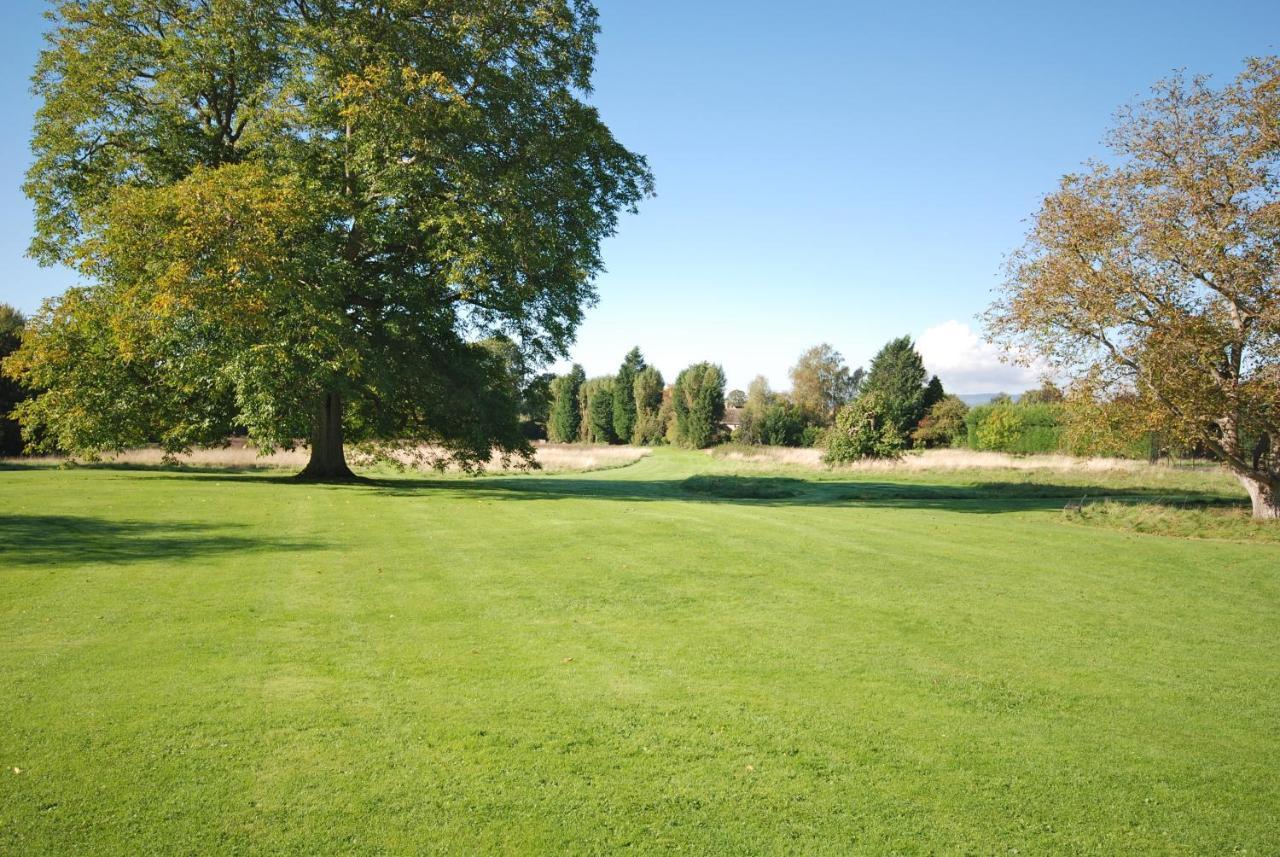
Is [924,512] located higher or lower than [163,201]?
lower

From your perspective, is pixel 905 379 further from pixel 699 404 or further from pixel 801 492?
pixel 801 492

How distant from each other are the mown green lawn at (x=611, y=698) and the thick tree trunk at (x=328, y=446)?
40.4 feet

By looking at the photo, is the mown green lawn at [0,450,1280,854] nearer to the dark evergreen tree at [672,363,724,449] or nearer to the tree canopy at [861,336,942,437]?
the tree canopy at [861,336,942,437]

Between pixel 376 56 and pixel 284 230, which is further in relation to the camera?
pixel 376 56

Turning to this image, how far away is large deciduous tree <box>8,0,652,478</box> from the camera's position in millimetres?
21016

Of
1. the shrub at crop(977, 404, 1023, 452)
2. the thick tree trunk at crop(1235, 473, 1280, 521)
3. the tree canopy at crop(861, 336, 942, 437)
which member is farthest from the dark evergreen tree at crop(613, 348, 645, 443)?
the thick tree trunk at crop(1235, 473, 1280, 521)

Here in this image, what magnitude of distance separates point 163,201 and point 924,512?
22149 millimetres

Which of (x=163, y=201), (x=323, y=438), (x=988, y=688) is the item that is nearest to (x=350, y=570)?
(x=988, y=688)

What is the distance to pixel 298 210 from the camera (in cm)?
2130

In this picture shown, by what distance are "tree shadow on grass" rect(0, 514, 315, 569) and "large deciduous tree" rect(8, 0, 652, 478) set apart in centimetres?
685

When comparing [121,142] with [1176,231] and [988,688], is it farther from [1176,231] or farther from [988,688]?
[1176,231]

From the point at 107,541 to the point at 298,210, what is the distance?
1162 centimetres

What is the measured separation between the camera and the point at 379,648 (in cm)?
797

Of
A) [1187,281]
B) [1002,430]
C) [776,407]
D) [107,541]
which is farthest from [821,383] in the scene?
A: [107,541]
